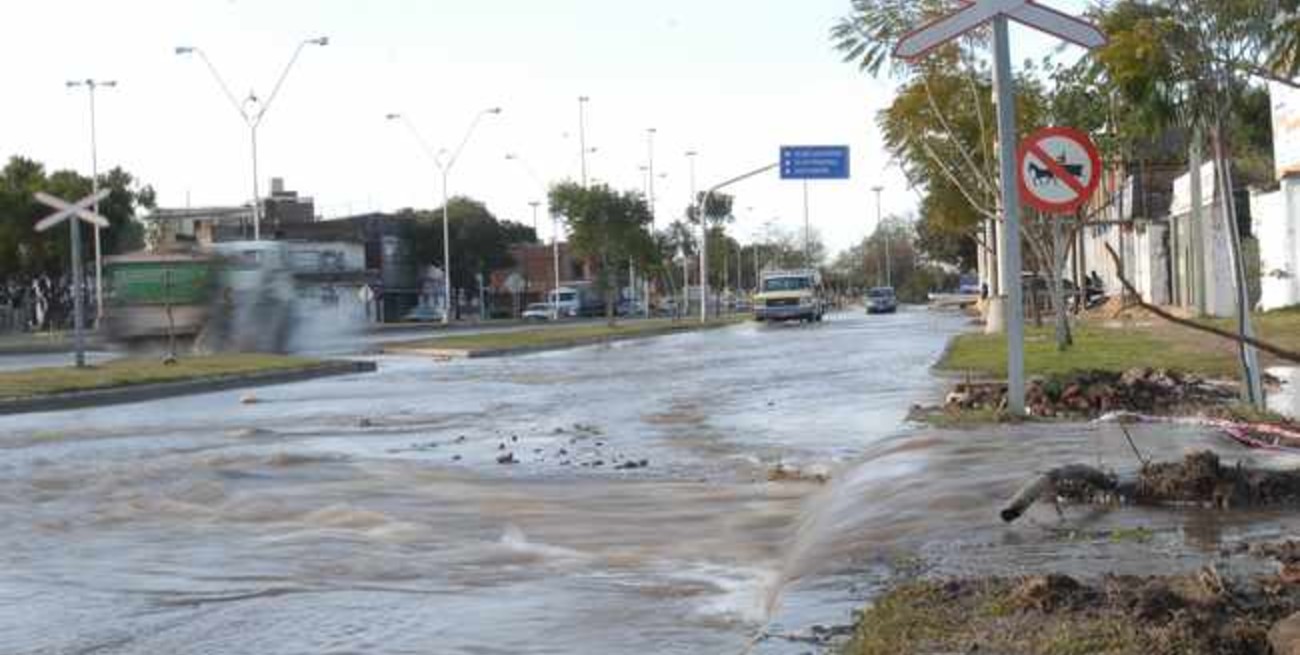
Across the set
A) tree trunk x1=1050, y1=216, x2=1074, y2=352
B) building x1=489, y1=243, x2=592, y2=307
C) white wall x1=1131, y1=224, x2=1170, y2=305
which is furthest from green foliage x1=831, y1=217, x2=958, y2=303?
tree trunk x1=1050, y1=216, x2=1074, y2=352

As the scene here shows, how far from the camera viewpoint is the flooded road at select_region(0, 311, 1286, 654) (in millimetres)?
7715

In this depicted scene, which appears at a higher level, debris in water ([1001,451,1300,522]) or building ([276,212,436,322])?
building ([276,212,436,322])

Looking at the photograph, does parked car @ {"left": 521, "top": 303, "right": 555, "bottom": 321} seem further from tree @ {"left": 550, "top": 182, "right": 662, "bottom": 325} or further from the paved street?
the paved street

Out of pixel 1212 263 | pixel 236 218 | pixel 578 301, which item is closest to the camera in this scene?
pixel 1212 263

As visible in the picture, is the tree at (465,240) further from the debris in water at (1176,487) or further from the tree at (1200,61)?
the debris in water at (1176,487)

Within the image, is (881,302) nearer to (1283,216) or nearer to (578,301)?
(578,301)

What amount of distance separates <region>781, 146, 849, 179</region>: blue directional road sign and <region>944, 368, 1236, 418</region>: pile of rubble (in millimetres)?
52690

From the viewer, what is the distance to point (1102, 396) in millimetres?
15203

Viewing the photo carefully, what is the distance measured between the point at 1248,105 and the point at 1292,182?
24744 mm

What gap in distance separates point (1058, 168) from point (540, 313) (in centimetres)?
9015

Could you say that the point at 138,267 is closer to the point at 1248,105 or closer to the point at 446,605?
the point at 1248,105

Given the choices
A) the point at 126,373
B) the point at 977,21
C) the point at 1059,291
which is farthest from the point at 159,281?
the point at 977,21

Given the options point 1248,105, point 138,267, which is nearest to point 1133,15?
point 1248,105

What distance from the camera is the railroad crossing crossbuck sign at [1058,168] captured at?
44.1ft
